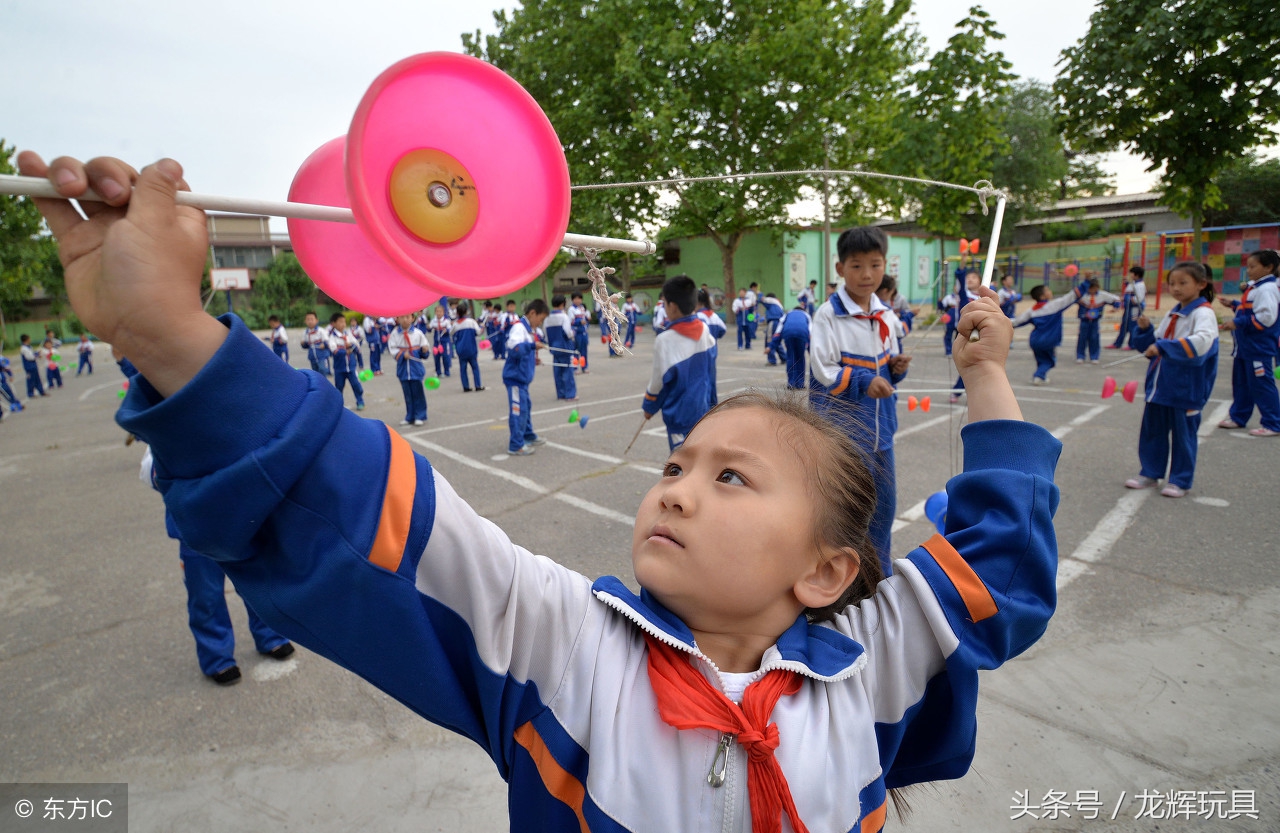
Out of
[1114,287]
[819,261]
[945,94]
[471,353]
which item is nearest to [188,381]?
[945,94]

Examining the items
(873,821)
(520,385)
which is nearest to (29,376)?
(520,385)

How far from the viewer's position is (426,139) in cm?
102

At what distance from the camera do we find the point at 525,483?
6.71 meters

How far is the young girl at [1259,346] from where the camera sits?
715 cm

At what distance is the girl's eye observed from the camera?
45.6 inches

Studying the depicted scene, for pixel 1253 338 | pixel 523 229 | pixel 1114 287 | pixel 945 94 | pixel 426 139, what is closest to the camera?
pixel 426 139

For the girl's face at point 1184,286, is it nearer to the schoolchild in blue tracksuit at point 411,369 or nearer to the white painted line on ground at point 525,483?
the white painted line on ground at point 525,483

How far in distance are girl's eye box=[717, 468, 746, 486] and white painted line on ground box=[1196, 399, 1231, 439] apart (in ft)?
27.5

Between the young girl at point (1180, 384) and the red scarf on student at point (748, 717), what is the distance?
5889mm

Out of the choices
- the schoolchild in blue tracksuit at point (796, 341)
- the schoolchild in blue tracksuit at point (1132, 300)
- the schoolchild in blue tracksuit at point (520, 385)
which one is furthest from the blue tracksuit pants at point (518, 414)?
the schoolchild in blue tracksuit at point (1132, 300)

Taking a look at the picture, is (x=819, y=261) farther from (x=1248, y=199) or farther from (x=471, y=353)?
(x=471, y=353)

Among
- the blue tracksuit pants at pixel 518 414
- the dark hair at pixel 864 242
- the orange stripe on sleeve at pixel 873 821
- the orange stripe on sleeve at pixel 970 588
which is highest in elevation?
the dark hair at pixel 864 242

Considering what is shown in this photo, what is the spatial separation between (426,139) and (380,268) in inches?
12.4

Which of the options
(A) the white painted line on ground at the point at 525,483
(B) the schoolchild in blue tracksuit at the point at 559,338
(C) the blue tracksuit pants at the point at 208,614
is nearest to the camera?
(C) the blue tracksuit pants at the point at 208,614
